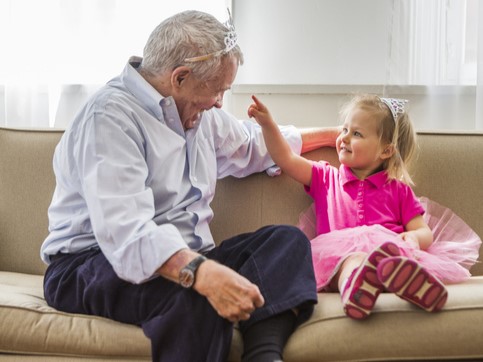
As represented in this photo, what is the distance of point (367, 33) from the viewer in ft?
10.1

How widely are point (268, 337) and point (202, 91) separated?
0.65 metres

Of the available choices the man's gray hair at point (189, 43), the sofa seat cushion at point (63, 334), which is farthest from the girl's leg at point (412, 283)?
the man's gray hair at point (189, 43)

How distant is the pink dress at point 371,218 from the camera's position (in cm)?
216

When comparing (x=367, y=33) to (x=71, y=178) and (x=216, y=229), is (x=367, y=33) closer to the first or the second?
(x=216, y=229)

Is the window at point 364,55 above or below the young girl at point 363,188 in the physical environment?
above

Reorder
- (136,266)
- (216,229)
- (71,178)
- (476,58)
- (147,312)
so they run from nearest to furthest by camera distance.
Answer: (136,266), (147,312), (71,178), (216,229), (476,58)

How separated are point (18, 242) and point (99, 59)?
3.17 feet

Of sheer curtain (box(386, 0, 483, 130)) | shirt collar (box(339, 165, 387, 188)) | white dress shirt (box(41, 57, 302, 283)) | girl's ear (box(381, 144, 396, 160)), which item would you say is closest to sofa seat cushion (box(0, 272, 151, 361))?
white dress shirt (box(41, 57, 302, 283))

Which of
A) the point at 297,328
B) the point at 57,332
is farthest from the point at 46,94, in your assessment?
the point at 297,328

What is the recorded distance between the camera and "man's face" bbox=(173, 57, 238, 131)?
199 centimetres

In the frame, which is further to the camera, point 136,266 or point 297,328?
point 297,328

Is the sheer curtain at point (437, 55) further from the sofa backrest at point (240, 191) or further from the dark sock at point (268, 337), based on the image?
the dark sock at point (268, 337)

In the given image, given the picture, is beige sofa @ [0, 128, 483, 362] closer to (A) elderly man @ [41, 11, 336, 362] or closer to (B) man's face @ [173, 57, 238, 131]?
(A) elderly man @ [41, 11, 336, 362]

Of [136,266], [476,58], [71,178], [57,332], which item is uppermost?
[476,58]
